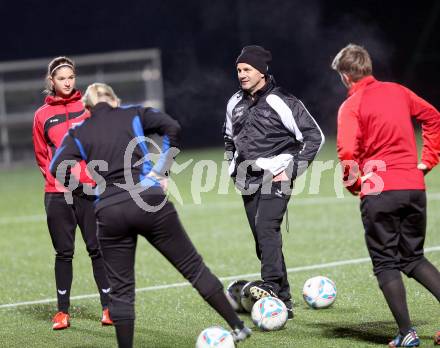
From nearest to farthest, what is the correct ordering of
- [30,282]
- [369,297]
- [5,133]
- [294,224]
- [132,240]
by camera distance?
[132,240] → [369,297] → [30,282] → [294,224] → [5,133]

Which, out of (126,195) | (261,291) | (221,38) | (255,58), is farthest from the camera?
(221,38)

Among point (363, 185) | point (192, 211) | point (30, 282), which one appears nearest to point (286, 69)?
point (192, 211)

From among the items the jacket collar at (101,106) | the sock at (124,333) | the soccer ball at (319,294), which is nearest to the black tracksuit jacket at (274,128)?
the soccer ball at (319,294)

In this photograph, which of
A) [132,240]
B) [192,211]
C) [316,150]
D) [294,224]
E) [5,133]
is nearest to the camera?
[132,240]

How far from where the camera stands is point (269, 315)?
20.0ft

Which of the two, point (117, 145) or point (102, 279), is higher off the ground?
point (117, 145)

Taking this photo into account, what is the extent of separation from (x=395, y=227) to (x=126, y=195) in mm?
1629

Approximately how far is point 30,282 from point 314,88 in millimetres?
17156

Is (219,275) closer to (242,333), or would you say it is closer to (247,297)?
(247,297)

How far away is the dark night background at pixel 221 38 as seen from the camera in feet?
79.8

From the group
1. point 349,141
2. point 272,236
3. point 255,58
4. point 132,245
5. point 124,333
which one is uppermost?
point 255,58

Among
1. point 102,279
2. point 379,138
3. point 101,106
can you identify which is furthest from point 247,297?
point 101,106

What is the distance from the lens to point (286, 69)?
25094mm

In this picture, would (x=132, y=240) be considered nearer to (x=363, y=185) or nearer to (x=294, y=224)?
(x=363, y=185)
